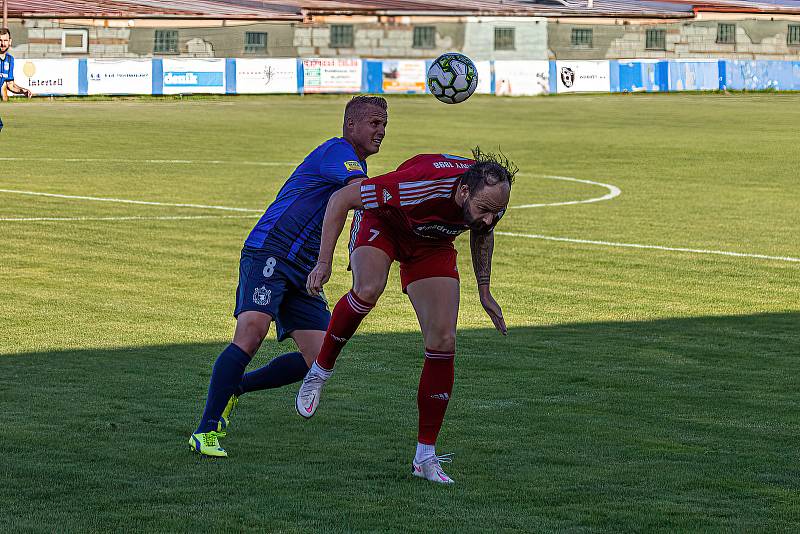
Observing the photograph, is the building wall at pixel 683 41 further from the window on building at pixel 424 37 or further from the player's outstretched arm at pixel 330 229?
the player's outstretched arm at pixel 330 229

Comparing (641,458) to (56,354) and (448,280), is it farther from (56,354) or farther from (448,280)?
(56,354)

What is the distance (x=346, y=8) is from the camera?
70062 mm

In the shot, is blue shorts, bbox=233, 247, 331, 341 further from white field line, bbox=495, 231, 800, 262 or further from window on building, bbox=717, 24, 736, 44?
window on building, bbox=717, 24, 736, 44

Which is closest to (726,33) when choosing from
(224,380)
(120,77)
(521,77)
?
(521,77)

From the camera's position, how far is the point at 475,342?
11.4 m

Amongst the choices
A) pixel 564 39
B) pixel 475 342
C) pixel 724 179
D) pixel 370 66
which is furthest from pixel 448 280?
pixel 564 39

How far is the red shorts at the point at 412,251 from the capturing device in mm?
7309

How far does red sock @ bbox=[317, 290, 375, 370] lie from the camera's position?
7.40m

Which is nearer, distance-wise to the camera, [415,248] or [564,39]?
[415,248]

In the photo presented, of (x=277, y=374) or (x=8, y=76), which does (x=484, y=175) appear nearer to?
(x=277, y=374)

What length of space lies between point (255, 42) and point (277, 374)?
6000 cm

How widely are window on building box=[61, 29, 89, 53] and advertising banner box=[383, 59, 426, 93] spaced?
13513mm

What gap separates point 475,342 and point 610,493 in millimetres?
4617

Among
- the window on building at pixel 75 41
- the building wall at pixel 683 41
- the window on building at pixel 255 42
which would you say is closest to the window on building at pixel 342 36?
the window on building at pixel 255 42
